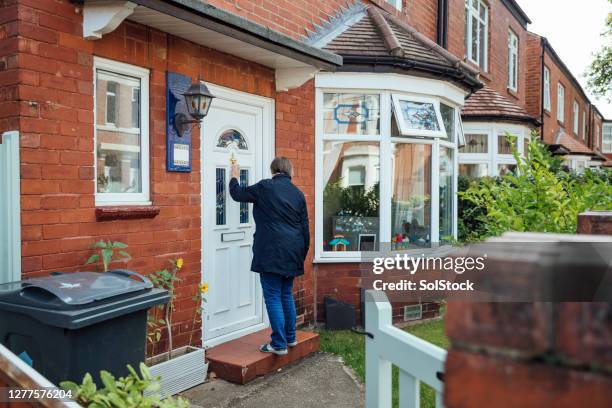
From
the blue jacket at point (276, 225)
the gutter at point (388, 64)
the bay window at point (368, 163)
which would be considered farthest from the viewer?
the bay window at point (368, 163)

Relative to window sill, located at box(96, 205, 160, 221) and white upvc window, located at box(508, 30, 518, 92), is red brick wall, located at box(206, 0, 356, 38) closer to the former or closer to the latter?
window sill, located at box(96, 205, 160, 221)

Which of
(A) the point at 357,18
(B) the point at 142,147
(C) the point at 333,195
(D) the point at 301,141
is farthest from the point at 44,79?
(A) the point at 357,18

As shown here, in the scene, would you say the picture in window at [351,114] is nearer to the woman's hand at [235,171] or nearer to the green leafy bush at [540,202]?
the woman's hand at [235,171]

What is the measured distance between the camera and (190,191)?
4996 millimetres

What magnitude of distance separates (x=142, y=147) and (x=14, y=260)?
53.4 inches

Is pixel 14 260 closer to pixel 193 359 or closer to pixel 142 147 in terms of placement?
pixel 142 147

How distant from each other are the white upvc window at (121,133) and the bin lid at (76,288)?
0.96 metres

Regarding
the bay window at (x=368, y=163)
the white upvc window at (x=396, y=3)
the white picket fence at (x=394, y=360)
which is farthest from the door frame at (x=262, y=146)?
the white upvc window at (x=396, y=3)

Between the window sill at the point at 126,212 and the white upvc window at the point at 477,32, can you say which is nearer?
the window sill at the point at 126,212

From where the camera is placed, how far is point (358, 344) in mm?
6090

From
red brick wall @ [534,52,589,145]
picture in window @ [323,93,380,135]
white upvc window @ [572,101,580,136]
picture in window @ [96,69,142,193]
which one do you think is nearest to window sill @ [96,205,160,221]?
picture in window @ [96,69,142,193]

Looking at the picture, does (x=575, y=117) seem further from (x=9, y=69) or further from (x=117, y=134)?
(x=9, y=69)

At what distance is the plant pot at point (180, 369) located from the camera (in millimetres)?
4363

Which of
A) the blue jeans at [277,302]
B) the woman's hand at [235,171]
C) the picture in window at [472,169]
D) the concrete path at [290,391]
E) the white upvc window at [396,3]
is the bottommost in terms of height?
the concrete path at [290,391]
